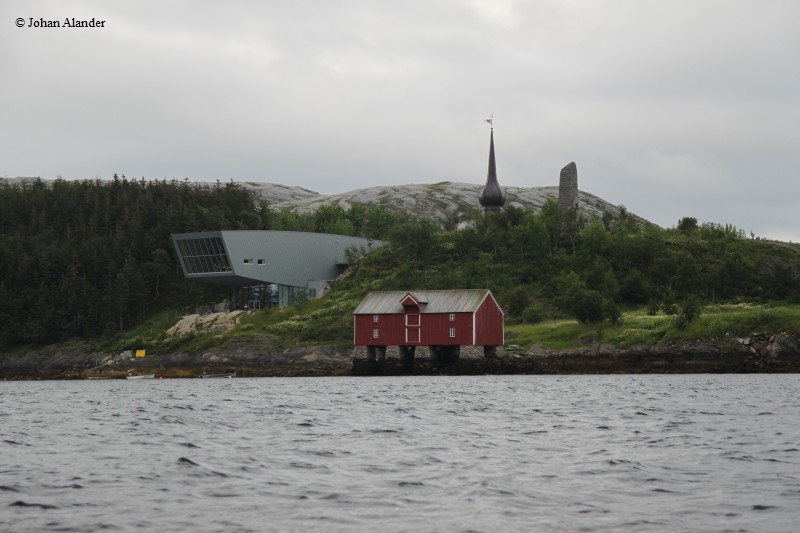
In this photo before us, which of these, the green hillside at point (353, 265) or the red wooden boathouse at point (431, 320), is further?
the green hillside at point (353, 265)

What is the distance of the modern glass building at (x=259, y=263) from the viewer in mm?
115000

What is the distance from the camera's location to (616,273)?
10894 cm

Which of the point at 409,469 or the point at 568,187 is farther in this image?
the point at 568,187

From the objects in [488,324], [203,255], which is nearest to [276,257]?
[203,255]

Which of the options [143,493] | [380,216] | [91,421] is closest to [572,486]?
[143,493]

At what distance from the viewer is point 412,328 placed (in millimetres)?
88875

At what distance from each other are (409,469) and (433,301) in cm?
6815

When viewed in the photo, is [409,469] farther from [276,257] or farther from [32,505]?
[276,257]

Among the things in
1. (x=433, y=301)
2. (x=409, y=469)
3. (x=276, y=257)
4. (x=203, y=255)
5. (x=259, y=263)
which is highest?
(x=203, y=255)

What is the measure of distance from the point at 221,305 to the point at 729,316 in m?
66.2

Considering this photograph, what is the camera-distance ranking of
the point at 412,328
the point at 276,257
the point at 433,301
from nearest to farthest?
the point at 412,328 → the point at 433,301 → the point at 276,257

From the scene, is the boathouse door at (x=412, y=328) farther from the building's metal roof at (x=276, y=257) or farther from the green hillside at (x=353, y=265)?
the building's metal roof at (x=276, y=257)

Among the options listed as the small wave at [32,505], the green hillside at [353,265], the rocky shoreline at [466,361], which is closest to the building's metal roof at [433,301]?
the rocky shoreline at [466,361]

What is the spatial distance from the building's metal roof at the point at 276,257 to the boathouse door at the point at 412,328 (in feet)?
104
